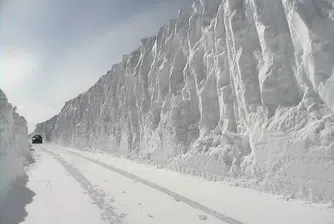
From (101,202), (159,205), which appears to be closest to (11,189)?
(101,202)

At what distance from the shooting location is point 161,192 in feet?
34.5

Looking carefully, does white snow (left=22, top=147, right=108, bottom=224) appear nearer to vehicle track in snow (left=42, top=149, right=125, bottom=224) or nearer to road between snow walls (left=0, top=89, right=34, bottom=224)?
vehicle track in snow (left=42, top=149, right=125, bottom=224)

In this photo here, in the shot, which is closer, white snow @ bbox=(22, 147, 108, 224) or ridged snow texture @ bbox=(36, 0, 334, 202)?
white snow @ bbox=(22, 147, 108, 224)

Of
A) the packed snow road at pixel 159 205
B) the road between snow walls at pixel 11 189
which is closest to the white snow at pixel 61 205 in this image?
the packed snow road at pixel 159 205

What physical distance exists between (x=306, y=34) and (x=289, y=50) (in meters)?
0.91

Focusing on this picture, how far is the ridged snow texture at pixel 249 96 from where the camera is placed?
30.5ft

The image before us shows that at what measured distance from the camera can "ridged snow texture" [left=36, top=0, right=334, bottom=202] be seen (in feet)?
30.5

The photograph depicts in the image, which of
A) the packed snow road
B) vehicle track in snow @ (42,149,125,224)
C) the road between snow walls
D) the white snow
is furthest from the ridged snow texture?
the road between snow walls

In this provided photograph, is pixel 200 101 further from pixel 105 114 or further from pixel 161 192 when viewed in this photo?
pixel 105 114

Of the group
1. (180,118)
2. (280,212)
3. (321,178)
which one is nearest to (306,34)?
(321,178)

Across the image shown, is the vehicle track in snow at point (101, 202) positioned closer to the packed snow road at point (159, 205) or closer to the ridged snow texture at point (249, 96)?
the packed snow road at point (159, 205)

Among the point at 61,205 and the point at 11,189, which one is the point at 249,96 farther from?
the point at 11,189

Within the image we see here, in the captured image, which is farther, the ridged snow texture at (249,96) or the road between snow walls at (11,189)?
the ridged snow texture at (249,96)

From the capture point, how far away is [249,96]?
12359mm
